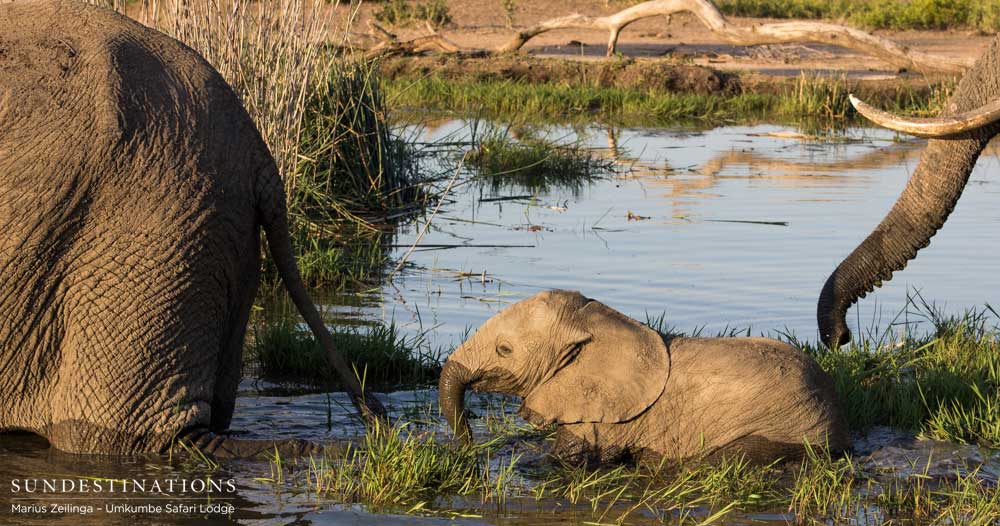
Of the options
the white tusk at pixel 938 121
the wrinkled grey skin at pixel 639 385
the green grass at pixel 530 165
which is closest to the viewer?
the wrinkled grey skin at pixel 639 385

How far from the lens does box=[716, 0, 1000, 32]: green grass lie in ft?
90.7

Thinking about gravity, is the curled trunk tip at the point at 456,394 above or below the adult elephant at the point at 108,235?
below

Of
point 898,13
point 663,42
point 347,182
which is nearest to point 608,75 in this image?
point 663,42

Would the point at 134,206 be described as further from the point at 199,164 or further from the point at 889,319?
the point at 889,319

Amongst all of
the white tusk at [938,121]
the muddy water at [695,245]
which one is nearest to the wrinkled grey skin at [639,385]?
the muddy water at [695,245]

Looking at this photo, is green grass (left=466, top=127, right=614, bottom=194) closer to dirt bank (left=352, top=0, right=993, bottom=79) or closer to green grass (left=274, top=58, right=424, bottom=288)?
green grass (left=274, top=58, right=424, bottom=288)

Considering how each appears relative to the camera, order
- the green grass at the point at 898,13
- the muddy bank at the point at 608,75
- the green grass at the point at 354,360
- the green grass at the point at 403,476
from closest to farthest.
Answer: the green grass at the point at 403,476 < the green grass at the point at 354,360 < the muddy bank at the point at 608,75 < the green grass at the point at 898,13

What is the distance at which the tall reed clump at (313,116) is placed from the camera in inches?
317

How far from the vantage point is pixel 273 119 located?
846 cm

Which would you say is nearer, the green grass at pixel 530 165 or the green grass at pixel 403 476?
the green grass at pixel 403 476

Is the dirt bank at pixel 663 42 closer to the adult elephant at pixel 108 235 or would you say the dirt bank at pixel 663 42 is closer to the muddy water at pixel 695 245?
the muddy water at pixel 695 245

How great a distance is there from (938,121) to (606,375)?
2.45 m

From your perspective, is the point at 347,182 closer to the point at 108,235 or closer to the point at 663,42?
Answer: the point at 108,235

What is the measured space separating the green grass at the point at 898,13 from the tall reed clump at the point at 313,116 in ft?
60.7
